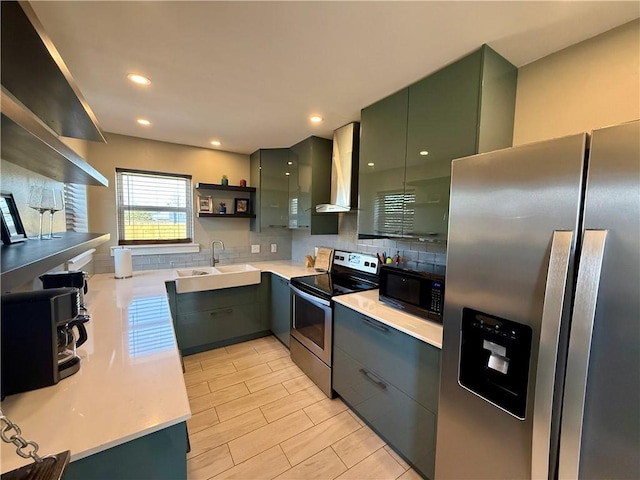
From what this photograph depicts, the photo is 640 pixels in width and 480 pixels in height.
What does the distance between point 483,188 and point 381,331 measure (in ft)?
3.35

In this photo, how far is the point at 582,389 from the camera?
0.83m

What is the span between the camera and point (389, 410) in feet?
5.55

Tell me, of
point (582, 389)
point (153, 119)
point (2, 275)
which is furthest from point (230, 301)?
point (582, 389)

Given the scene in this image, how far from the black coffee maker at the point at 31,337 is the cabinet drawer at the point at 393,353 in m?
1.51

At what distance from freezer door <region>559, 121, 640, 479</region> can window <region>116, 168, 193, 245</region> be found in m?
3.45

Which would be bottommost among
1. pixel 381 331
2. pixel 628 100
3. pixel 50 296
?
pixel 381 331

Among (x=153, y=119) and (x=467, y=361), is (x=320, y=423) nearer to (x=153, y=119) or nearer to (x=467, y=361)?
(x=467, y=361)

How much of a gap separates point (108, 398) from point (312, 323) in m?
1.62

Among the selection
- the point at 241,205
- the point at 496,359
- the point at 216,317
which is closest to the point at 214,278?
the point at 216,317

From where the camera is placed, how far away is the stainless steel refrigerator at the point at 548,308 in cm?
78

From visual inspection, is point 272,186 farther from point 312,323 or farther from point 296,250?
point 312,323

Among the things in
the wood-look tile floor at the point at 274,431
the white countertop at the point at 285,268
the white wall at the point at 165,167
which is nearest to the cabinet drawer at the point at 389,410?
the wood-look tile floor at the point at 274,431

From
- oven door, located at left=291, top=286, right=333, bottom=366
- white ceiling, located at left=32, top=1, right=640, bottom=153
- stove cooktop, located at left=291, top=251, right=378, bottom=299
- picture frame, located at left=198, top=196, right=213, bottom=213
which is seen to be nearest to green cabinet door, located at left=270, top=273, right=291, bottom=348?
oven door, located at left=291, top=286, right=333, bottom=366

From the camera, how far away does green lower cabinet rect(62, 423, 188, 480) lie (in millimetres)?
756
